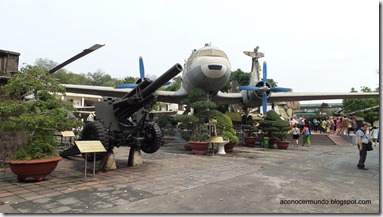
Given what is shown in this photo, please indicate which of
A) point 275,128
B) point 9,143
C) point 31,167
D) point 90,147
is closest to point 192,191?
point 90,147

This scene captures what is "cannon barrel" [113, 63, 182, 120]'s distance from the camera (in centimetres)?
649

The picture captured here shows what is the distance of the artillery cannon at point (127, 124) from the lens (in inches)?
274

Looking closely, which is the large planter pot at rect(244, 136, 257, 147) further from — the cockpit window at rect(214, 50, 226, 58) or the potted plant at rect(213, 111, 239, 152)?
the cockpit window at rect(214, 50, 226, 58)

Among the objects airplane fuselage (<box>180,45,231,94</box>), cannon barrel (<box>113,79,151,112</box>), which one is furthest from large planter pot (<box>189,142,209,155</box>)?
cannon barrel (<box>113,79,151,112</box>)

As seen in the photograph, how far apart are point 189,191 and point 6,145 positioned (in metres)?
5.75

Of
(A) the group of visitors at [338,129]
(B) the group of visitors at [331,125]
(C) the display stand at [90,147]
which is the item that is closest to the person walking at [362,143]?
(A) the group of visitors at [338,129]

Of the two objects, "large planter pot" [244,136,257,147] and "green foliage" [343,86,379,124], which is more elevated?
"green foliage" [343,86,379,124]

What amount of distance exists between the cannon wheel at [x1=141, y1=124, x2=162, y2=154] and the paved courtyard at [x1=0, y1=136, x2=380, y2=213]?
85 centimetres

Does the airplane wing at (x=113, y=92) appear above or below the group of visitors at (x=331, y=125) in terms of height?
above

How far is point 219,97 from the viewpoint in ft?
60.6

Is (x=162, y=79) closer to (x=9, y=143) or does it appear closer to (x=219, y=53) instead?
(x=9, y=143)

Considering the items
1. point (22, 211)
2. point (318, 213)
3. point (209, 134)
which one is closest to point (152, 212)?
point (22, 211)

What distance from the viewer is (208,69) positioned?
13547 millimetres

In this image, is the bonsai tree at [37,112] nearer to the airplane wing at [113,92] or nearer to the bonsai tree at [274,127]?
the airplane wing at [113,92]
